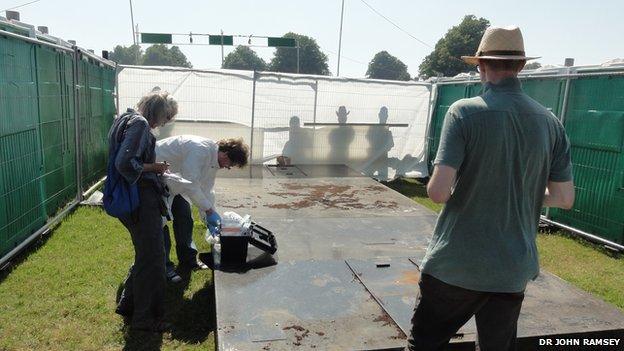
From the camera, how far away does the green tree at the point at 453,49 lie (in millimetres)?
48000

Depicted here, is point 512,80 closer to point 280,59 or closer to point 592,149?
point 592,149

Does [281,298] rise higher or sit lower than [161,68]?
lower

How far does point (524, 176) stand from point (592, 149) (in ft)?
17.0

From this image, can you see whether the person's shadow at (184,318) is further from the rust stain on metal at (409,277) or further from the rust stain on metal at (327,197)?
the rust stain on metal at (327,197)

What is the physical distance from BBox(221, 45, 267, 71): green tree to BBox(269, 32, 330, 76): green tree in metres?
2.87

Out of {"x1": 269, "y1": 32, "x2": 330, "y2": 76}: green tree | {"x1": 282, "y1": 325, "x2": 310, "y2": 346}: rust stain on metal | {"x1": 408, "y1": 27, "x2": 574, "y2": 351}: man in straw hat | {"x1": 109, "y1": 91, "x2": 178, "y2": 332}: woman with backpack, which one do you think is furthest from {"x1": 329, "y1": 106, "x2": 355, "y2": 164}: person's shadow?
{"x1": 269, "y1": 32, "x2": 330, "y2": 76}: green tree

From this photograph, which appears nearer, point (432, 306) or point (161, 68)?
point (432, 306)

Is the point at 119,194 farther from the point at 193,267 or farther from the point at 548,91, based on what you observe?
the point at 548,91

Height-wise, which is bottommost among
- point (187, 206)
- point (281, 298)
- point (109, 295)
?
point (109, 295)

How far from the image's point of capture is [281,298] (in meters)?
3.47

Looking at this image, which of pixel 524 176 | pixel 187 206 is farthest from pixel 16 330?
pixel 524 176

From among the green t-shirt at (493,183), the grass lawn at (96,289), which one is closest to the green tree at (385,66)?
the grass lawn at (96,289)

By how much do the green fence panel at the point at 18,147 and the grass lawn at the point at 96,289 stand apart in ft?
1.13

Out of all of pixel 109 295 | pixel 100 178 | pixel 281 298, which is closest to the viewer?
pixel 281 298
